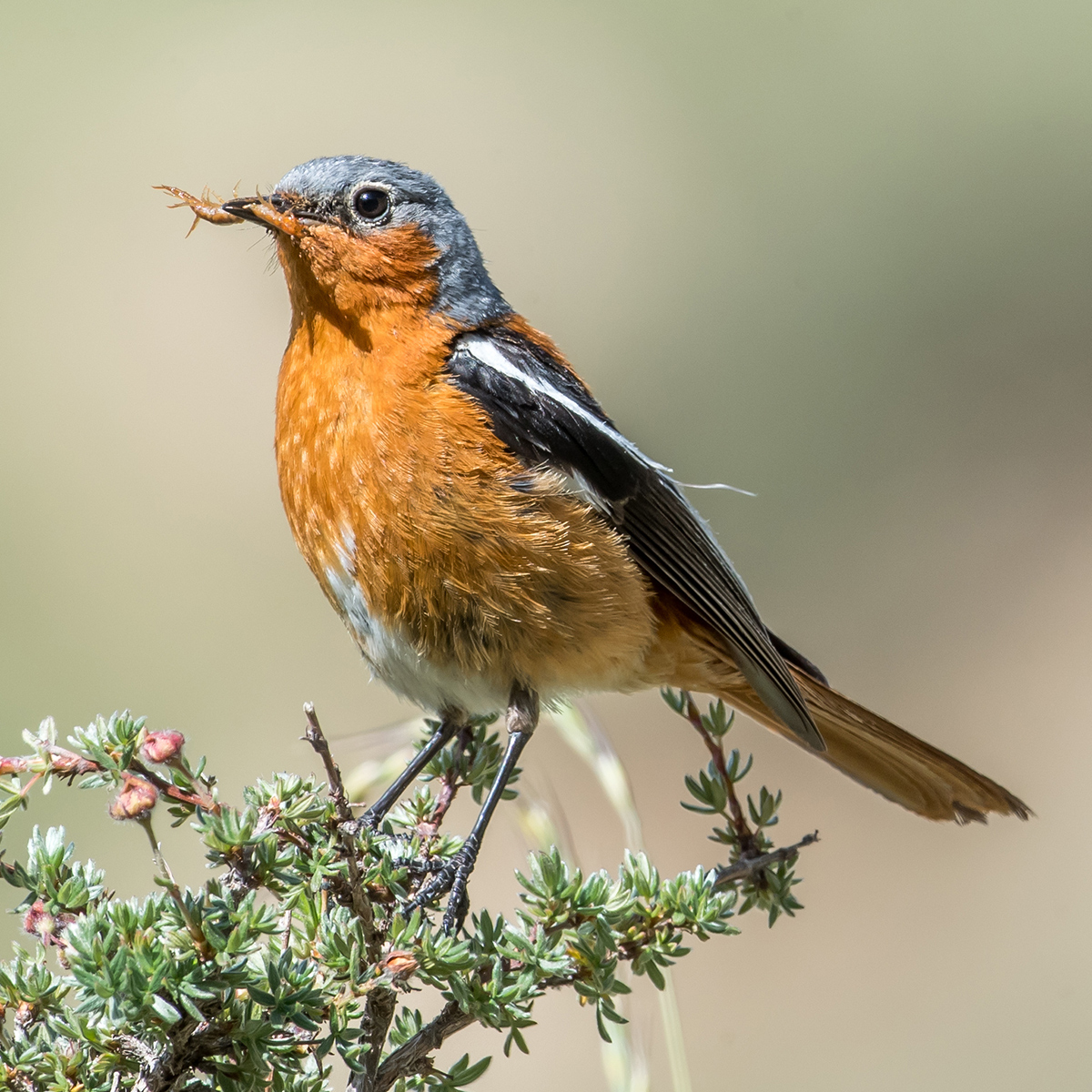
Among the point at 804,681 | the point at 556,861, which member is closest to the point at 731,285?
the point at 804,681

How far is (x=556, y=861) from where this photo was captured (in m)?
2.27

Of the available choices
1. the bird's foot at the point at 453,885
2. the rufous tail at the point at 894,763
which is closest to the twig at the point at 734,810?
the bird's foot at the point at 453,885

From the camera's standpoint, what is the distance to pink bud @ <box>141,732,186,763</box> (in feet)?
6.35

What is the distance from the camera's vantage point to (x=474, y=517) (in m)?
3.22

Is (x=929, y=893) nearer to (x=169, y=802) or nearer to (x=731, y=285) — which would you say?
(x=731, y=285)

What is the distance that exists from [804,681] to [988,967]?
379 centimetres

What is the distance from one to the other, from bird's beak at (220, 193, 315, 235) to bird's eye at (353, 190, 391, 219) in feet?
0.64

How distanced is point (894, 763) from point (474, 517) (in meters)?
1.53

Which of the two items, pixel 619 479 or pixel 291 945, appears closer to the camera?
pixel 291 945

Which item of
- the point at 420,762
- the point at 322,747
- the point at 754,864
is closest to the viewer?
the point at 322,747

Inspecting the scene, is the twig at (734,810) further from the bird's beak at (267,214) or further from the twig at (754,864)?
the bird's beak at (267,214)

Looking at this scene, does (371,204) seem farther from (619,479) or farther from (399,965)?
(399,965)

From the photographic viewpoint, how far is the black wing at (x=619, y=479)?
3.45m

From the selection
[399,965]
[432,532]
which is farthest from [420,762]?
[399,965]
